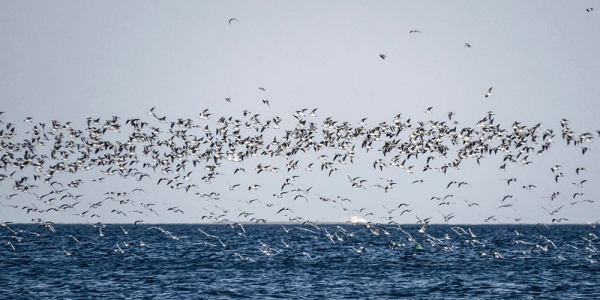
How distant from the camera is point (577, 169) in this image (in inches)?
2260

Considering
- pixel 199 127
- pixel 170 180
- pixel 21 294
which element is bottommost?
pixel 21 294

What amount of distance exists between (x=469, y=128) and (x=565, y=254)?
26.0 metres

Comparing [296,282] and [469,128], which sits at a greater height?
[469,128]

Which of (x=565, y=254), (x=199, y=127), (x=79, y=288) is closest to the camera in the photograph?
(x=79, y=288)

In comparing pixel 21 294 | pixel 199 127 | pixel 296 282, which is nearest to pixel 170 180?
pixel 199 127

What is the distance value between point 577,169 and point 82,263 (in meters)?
40.5

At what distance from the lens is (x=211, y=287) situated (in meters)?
53.1

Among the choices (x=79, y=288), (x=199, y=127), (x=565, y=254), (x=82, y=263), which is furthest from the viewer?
(x=565, y=254)

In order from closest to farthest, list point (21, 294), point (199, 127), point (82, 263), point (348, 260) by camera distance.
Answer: point (21, 294), point (199, 127), point (82, 263), point (348, 260)

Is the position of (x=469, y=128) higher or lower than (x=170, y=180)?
higher

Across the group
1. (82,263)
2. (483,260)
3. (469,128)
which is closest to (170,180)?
(82,263)

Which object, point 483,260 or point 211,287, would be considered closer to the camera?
point 211,287

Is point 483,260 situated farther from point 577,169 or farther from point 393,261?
point 577,169

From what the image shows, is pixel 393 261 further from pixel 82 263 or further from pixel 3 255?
pixel 3 255
